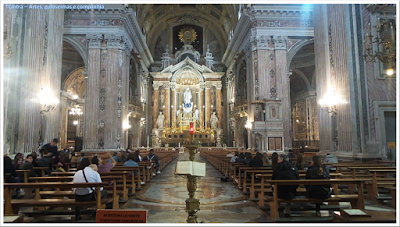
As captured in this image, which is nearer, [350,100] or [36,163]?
[36,163]

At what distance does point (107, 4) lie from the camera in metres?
19.2

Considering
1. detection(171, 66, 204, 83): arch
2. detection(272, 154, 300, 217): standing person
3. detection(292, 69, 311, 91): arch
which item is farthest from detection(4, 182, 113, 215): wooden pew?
detection(171, 66, 204, 83): arch

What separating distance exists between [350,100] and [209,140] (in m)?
20.6

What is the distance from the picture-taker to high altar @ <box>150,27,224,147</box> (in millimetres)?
31141

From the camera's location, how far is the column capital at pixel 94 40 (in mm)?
19125

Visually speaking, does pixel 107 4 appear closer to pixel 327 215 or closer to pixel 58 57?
pixel 58 57

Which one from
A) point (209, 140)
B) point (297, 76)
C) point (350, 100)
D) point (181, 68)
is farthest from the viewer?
point (181, 68)

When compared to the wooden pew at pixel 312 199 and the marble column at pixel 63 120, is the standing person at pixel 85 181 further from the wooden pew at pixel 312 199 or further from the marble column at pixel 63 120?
the marble column at pixel 63 120

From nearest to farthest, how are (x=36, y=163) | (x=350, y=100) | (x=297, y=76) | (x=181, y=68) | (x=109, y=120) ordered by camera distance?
Result: (x=36, y=163) → (x=350, y=100) → (x=109, y=120) → (x=297, y=76) → (x=181, y=68)

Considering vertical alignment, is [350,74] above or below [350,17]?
below

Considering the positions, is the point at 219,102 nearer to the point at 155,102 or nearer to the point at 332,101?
the point at 155,102

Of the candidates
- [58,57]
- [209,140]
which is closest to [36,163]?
[58,57]

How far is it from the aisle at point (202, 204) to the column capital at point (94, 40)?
13.4 m

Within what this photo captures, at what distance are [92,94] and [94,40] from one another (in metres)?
3.50
